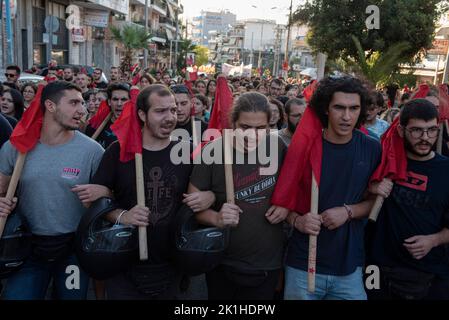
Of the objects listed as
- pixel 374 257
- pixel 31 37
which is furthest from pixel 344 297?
pixel 31 37

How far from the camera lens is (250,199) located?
10.0ft

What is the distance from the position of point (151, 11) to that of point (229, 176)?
183 feet

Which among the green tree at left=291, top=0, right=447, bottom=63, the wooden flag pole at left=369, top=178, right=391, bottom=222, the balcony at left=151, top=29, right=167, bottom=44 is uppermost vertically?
the balcony at left=151, top=29, right=167, bottom=44

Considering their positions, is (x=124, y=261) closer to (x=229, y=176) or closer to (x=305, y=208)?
(x=229, y=176)

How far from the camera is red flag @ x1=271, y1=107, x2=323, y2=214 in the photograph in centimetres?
300

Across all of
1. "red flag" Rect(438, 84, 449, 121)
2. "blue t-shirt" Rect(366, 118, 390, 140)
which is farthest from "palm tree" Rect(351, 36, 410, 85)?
"red flag" Rect(438, 84, 449, 121)

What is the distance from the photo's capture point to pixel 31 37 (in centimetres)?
2258

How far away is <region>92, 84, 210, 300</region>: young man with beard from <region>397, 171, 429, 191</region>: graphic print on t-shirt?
1.41 metres

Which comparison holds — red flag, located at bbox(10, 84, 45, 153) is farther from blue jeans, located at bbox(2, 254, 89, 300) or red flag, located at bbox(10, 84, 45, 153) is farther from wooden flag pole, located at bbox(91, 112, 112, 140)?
wooden flag pole, located at bbox(91, 112, 112, 140)

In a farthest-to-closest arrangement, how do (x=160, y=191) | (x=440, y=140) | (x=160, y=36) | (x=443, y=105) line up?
(x=160, y=36)
(x=443, y=105)
(x=440, y=140)
(x=160, y=191)

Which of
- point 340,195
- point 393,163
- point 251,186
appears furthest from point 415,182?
point 251,186

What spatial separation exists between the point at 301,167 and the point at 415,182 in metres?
0.73

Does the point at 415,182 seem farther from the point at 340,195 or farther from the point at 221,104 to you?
the point at 221,104

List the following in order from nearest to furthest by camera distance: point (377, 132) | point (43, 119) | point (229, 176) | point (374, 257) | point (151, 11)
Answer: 1. point (229, 176)
2. point (374, 257)
3. point (43, 119)
4. point (377, 132)
5. point (151, 11)
